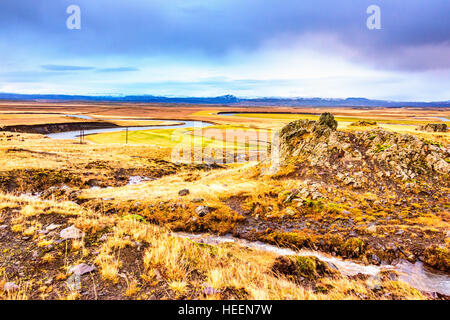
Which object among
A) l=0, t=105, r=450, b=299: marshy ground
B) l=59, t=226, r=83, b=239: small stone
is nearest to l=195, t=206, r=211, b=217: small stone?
l=0, t=105, r=450, b=299: marshy ground

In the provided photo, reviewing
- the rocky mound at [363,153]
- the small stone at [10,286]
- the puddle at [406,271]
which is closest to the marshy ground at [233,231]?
the small stone at [10,286]

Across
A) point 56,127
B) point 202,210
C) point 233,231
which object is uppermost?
point 56,127

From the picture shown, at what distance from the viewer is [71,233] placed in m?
8.79

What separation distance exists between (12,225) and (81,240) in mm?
3651

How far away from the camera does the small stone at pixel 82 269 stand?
649cm

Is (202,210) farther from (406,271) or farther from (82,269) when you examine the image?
(406,271)

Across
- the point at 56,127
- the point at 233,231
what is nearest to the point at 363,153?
the point at 233,231

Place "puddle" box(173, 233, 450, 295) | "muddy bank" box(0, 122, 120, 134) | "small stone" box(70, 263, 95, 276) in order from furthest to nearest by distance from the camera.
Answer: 1. "muddy bank" box(0, 122, 120, 134)
2. "puddle" box(173, 233, 450, 295)
3. "small stone" box(70, 263, 95, 276)

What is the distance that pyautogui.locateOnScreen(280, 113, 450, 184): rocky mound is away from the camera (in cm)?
1864

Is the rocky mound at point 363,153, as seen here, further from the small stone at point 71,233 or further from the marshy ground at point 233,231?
the small stone at point 71,233

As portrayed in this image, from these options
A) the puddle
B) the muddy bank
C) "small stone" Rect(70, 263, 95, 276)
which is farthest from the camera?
the muddy bank

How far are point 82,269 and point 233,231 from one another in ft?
31.0

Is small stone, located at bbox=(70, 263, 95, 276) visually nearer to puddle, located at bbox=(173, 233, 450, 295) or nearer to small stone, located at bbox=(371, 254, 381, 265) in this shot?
puddle, located at bbox=(173, 233, 450, 295)

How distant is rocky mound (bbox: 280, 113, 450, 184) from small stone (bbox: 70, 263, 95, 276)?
732 inches
